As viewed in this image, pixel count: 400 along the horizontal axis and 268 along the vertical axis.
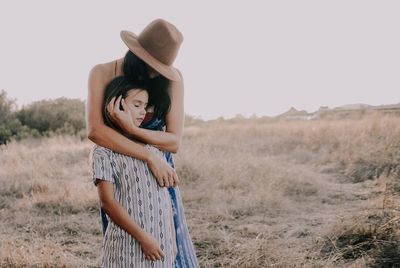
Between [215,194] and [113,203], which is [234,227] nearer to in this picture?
[215,194]

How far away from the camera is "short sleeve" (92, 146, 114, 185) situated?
1.97 metres

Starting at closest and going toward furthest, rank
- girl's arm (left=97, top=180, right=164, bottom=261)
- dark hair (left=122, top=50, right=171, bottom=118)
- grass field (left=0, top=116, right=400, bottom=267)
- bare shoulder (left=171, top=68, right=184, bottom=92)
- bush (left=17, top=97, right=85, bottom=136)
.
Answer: girl's arm (left=97, top=180, right=164, bottom=261), dark hair (left=122, top=50, right=171, bottom=118), bare shoulder (left=171, top=68, right=184, bottom=92), grass field (left=0, top=116, right=400, bottom=267), bush (left=17, top=97, right=85, bottom=136)

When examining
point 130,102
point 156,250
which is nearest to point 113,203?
point 156,250

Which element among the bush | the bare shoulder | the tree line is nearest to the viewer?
the bare shoulder

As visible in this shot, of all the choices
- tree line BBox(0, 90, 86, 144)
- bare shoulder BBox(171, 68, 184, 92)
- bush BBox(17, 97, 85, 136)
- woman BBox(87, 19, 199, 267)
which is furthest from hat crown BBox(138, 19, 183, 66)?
bush BBox(17, 97, 85, 136)

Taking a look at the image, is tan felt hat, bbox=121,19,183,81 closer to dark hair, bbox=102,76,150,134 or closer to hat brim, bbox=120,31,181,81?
hat brim, bbox=120,31,181,81

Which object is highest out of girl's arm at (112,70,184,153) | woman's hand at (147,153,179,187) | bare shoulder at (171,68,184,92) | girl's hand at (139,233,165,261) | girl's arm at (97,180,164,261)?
bare shoulder at (171,68,184,92)

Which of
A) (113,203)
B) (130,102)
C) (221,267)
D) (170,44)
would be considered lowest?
(221,267)

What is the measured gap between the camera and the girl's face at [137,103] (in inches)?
81.0

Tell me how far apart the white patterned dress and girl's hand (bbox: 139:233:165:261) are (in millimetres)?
26

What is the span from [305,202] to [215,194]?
3.93ft

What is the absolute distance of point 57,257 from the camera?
4086 mm

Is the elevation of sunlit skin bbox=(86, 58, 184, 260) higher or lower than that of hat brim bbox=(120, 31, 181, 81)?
lower

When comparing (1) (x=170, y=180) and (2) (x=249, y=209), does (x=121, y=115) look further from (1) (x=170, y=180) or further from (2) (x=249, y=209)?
(2) (x=249, y=209)
